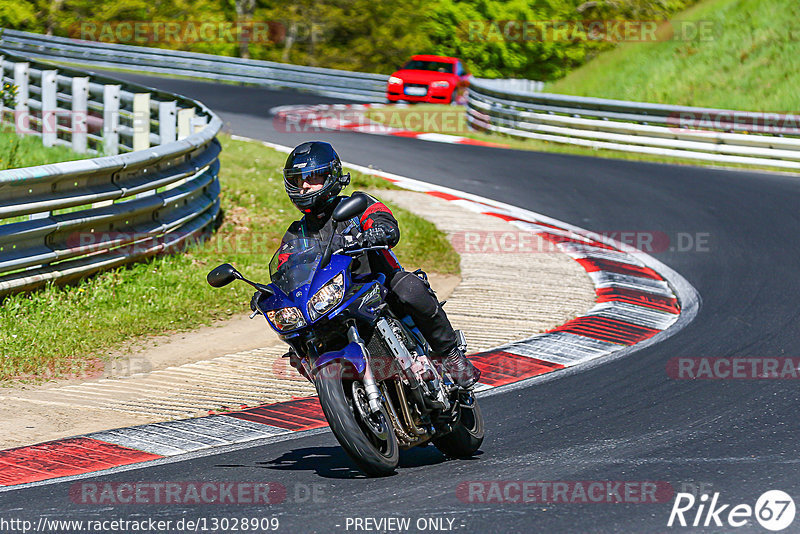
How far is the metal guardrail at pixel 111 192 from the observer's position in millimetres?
8719

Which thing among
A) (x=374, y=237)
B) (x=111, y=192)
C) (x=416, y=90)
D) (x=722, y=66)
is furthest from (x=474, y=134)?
(x=374, y=237)

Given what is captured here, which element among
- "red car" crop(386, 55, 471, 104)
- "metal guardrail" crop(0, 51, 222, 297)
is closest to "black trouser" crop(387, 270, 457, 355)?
"metal guardrail" crop(0, 51, 222, 297)

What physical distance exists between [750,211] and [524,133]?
8.83 m

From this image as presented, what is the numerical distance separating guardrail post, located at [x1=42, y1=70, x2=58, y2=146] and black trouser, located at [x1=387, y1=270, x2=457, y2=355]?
11.9m

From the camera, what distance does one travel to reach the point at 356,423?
5168 mm

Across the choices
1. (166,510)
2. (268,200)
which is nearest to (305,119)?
(268,200)

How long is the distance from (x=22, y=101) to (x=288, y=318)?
1343cm

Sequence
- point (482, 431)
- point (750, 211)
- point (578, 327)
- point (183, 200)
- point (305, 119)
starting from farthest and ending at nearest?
1. point (305, 119)
2. point (750, 211)
3. point (183, 200)
4. point (578, 327)
5. point (482, 431)

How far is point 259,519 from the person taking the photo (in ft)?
15.8

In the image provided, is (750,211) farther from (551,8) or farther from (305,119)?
(551,8)

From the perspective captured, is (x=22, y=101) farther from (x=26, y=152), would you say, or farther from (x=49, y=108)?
(x=26, y=152)

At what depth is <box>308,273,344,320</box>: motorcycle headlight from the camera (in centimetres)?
512

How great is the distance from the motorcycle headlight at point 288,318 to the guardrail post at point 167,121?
9646 mm

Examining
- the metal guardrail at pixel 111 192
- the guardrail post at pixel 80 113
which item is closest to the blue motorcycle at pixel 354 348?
the metal guardrail at pixel 111 192
